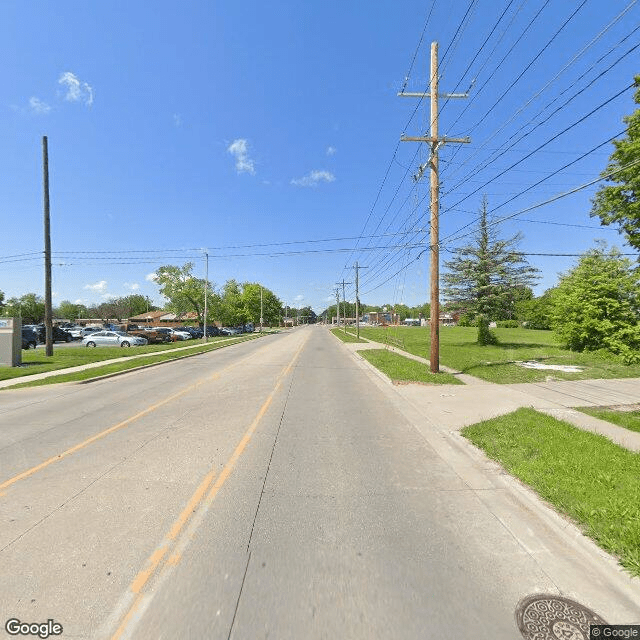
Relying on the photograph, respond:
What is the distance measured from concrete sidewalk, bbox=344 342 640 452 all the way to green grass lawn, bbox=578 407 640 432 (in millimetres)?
223

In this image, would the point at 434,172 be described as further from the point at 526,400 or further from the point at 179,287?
the point at 179,287

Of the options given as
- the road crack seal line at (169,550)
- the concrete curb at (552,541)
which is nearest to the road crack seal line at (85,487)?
the road crack seal line at (169,550)

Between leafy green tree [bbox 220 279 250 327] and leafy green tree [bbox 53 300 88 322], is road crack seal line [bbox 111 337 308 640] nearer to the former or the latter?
leafy green tree [bbox 220 279 250 327]

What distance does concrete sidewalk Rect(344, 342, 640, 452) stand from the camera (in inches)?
300

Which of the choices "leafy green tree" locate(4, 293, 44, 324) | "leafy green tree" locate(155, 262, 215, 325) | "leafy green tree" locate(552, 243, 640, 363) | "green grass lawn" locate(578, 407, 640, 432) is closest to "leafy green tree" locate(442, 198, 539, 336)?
"leafy green tree" locate(552, 243, 640, 363)

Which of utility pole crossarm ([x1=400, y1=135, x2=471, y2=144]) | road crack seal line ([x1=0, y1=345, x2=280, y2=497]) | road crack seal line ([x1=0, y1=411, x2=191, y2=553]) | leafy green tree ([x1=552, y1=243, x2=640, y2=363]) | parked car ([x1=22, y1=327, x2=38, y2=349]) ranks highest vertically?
utility pole crossarm ([x1=400, y1=135, x2=471, y2=144])

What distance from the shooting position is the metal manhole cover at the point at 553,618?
2523mm

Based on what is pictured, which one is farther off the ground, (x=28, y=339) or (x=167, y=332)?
(x=167, y=332)

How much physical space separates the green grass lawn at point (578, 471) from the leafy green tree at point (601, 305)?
16.6m

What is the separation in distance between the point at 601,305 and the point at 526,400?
15777mm

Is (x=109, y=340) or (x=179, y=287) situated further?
(x=179, y=287)

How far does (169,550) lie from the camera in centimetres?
340

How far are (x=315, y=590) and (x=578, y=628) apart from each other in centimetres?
188

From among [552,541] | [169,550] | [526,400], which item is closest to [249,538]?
[169,550]
